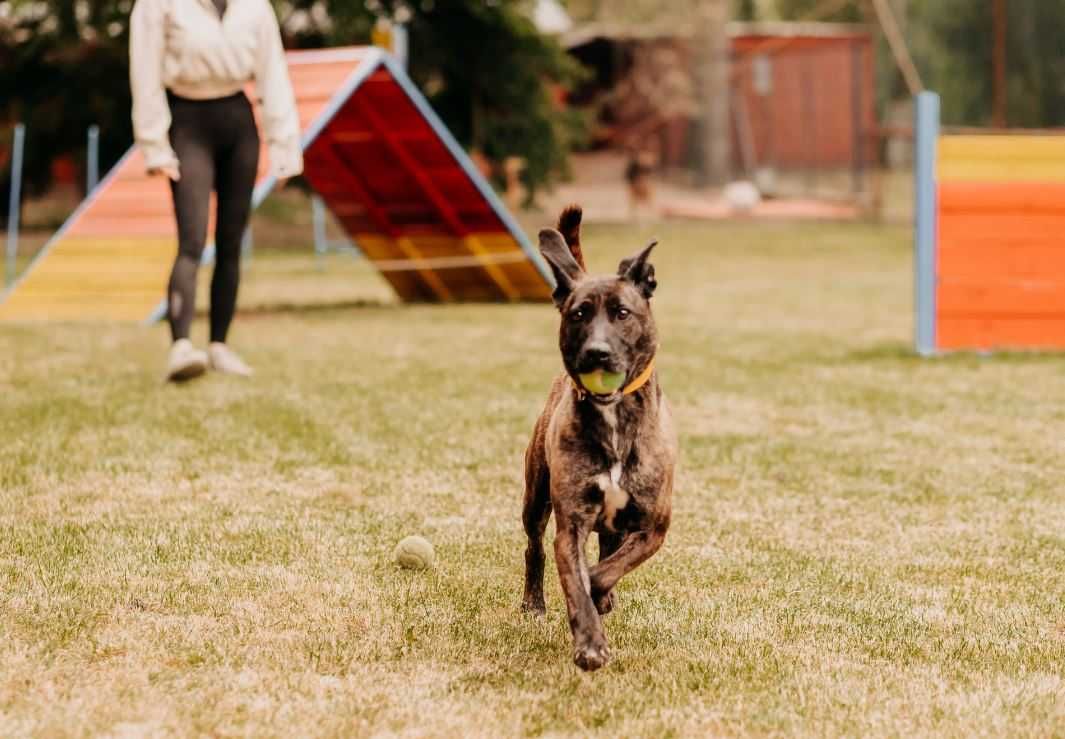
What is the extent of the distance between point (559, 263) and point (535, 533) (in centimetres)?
75

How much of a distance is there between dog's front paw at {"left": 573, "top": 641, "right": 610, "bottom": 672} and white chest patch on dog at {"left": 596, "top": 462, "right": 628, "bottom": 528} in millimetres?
382

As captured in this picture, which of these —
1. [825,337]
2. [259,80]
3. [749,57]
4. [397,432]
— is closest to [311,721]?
[397,432]

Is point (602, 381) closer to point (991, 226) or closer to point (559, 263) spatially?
point (559, 263)

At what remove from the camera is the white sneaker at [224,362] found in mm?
7746

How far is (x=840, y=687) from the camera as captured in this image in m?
3.09

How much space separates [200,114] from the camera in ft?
23.4

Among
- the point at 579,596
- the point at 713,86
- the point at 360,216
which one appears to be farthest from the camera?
the point at 713,86

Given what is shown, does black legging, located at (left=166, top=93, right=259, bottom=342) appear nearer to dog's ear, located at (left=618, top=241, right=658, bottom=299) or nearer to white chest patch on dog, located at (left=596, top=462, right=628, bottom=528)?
dog's ear, located at (left=618, top=241, right=658, bottom=299)

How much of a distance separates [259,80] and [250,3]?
41 cm

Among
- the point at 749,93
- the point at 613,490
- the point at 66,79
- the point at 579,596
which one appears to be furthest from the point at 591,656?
the point at 749,93

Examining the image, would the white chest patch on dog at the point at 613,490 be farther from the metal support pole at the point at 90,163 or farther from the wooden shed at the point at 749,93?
the wooden shed at the point at 749,93

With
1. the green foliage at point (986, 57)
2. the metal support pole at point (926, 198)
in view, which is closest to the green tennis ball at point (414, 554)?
the metal support pole at point (926, 198)

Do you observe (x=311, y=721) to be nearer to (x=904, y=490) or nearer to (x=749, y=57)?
(x=904, y=490)

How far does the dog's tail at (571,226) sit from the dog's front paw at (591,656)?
113 centimetres
